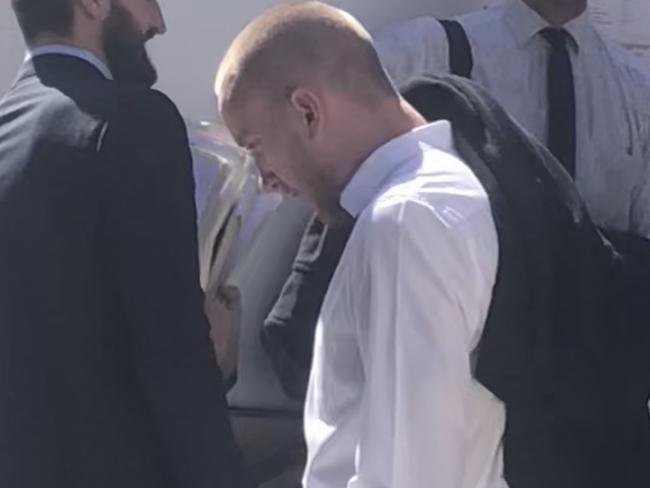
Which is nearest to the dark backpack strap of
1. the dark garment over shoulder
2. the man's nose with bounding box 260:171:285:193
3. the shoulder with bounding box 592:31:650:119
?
the shoulder with bounding box 592:31:650:119

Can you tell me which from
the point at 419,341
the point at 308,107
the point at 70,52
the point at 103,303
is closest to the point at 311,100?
the point at 308,107

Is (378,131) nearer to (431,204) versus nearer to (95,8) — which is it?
(431,204)

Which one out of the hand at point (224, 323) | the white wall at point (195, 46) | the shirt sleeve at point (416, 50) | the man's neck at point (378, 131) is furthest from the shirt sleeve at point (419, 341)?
the white wall at point (195, 46)

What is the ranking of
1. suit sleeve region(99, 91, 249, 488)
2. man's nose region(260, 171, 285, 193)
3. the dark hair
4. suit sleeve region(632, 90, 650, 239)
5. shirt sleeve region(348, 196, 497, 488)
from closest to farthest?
1. shirt sleeve region(348, 196, 497, 488)
2. man's nose region(260, 171, 285, 193)
3. suit sleeve region(99, 91, 249, 488)
4. the dark hair
5. suit sleeve region(632, 90, 650, 239)

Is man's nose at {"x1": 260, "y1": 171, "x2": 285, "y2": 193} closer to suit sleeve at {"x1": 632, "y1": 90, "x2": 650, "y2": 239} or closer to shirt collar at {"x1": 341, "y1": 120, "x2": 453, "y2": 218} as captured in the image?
shirt collar at {"x1": 341, "y1": 120, "x2": 453, "y2": 218}

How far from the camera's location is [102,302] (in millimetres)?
2330

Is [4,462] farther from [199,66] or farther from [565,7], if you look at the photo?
[565,7]

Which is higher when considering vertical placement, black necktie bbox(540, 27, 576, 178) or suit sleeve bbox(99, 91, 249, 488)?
suit sleeve bbox(99, 91, 249, 488)

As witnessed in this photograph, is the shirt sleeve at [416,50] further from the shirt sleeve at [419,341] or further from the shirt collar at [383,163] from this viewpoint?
the shirt sleeve at [419,341]

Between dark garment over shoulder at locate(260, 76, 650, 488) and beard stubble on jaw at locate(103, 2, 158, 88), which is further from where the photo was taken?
beard stubble on jaw at locate(103, 2, 158, 88)

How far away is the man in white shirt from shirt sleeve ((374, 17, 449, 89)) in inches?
48.2

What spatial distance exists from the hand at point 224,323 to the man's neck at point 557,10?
0.94 m

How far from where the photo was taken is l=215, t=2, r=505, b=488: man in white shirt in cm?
175

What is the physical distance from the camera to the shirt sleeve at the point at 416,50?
318cm
